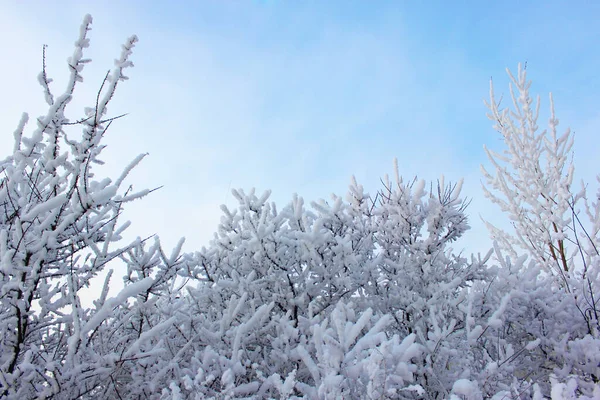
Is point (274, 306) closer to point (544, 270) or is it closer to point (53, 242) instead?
point (53, 242)

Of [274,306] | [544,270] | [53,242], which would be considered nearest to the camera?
[53,242]

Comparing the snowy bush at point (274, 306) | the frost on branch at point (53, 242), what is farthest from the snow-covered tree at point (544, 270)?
the frost on branch at point (53, 242)

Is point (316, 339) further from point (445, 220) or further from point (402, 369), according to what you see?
point (445, 220)

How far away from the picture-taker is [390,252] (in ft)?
19.0

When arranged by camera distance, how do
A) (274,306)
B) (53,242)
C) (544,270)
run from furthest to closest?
(544,270), (274,306), (53,242)

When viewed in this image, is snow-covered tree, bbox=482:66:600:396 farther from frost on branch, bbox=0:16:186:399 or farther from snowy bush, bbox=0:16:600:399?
frost on branch, bbox=0:16:186:399

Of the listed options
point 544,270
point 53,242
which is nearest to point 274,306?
point 53,242

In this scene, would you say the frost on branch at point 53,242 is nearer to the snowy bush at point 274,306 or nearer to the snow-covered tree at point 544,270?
the snowy bush at point 274,306

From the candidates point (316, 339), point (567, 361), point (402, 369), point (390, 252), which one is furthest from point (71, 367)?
point (567, 361)

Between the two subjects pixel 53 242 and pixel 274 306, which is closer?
pixel 53 242

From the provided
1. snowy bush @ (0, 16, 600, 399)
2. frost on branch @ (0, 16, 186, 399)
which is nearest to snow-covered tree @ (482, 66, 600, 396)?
snowy bush @ (0, 16, 600, 399)

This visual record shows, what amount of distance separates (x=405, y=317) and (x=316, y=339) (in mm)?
2876

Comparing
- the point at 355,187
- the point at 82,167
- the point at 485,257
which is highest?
the point at 355,187

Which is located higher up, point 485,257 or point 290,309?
point 485,257
